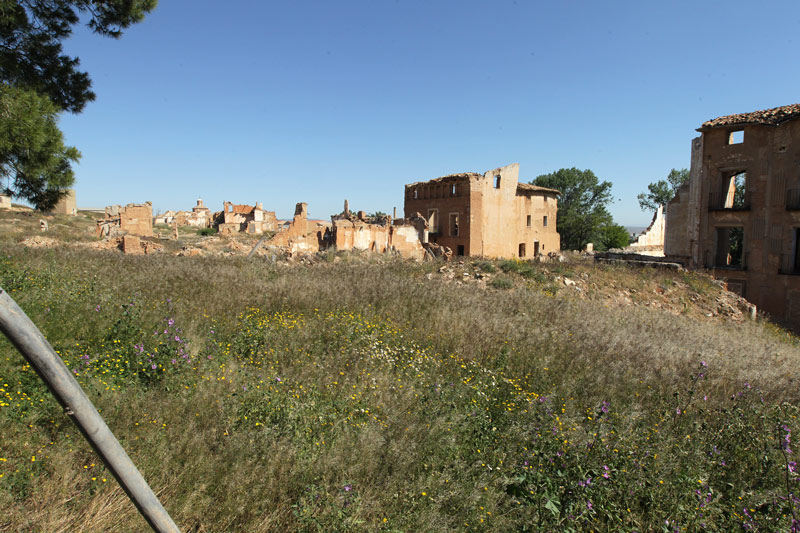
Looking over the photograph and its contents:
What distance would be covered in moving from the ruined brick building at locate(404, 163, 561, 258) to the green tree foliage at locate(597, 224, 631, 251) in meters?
20.3

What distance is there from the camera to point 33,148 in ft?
18.9

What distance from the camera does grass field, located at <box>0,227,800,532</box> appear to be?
98.1 inches

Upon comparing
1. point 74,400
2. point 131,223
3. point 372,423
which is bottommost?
point 372,423

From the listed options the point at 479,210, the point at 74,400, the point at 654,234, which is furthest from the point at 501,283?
the point at 654,234

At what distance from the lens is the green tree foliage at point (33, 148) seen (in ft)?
18.0

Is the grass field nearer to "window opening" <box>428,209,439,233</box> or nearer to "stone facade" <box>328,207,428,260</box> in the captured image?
"stone facade" <box>328,207,428,260</box>

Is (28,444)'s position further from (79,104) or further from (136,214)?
(136,214)

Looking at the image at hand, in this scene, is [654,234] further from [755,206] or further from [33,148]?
[33,148]

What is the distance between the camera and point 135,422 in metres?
2.83

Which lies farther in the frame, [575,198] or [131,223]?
[575,198]

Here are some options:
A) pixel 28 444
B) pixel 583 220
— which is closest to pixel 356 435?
pixel 28 444

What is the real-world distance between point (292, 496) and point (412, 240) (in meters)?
21.0

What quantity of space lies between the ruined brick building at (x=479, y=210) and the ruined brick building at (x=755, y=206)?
405 inches

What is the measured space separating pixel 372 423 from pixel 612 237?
167 ft
